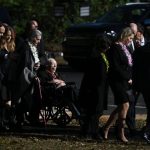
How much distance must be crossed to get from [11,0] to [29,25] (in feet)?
70.8

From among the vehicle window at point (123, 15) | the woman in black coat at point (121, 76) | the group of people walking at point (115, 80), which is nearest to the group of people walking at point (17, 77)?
the group of people walking at point (115, 80)

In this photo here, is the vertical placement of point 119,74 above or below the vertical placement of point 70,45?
above

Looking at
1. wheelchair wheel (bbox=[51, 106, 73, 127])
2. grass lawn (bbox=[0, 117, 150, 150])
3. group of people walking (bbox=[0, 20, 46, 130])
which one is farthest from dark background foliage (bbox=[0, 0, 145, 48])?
grass lawn (bbox=[0, 117, 150, 150])

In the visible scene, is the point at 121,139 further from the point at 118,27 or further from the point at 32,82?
the point at 118,27

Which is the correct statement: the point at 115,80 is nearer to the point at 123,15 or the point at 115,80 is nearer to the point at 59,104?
the point at 59,104

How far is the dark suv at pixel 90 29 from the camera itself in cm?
2494

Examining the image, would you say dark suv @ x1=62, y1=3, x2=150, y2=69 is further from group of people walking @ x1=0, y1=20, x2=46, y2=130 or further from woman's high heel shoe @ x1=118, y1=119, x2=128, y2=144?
woman's high heel shoe @ x1=118, y1=119, x2=128, y2=144

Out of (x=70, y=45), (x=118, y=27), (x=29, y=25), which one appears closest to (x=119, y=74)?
(x=29, y=25)

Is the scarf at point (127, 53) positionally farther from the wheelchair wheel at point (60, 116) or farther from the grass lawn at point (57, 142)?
the wheelchair wheel at point (60, 116)

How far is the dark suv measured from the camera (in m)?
24.9

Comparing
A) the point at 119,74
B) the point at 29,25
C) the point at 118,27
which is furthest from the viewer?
the point at 118,27

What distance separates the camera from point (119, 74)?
1257cm

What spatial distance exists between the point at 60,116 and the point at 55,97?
55 cm

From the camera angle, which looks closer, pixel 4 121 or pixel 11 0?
pixel 4 121
